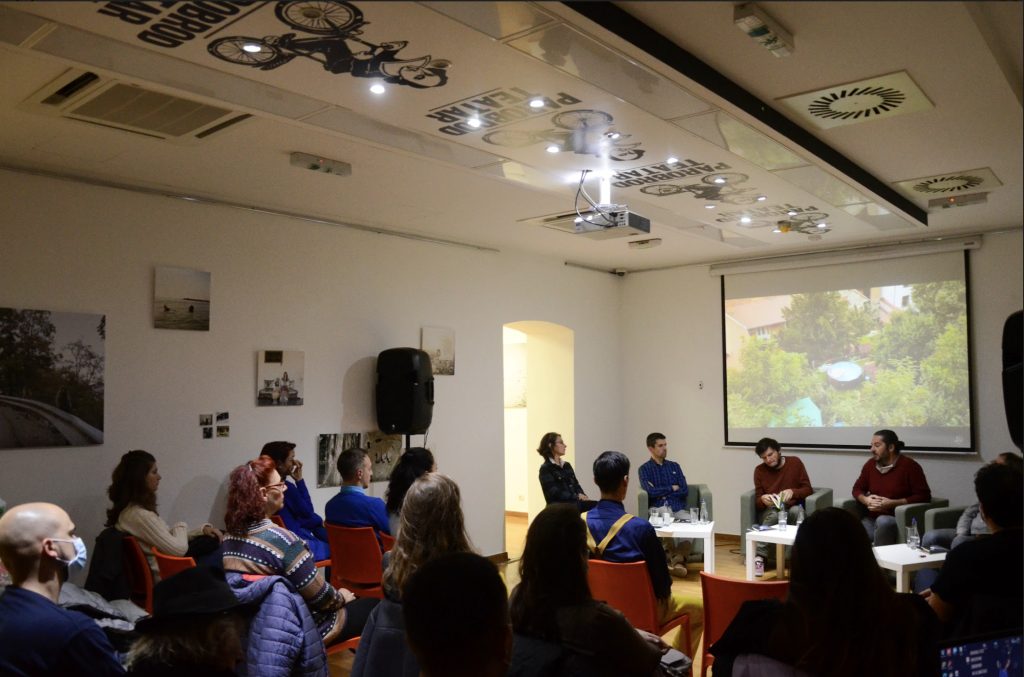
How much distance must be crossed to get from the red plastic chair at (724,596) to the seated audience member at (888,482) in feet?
13.9

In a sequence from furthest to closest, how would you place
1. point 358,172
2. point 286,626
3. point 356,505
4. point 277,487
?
point 358,172
point 356,505
point 277,487
point 286,626

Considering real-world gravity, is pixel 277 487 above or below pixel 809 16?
below

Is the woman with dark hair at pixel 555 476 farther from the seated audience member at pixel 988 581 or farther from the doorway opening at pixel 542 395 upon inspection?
the seated audience member at pixel 988 581

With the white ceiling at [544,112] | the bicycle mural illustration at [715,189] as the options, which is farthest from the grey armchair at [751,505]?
the bicycle mural illustration at [715,189]

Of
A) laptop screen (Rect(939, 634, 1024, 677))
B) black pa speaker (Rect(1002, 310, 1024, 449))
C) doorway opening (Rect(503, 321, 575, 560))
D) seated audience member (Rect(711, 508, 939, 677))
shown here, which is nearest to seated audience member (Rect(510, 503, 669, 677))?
seated audience member (Rect(711, 508, 939, 677))

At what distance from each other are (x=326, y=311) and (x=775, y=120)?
4.08m

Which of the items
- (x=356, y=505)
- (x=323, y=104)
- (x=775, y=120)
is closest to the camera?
(x=323, y=104)

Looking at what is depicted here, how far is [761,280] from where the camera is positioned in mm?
9320

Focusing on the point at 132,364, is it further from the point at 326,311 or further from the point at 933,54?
the point at 933,54

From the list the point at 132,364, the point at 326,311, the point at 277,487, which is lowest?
the point at 277,487

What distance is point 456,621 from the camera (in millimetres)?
1748

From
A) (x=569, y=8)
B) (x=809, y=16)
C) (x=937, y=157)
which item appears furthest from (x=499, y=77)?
(x=937, y=157)

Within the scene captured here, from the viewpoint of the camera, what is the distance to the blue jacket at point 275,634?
9.72 ft

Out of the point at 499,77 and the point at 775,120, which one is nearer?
the point at 499,77
